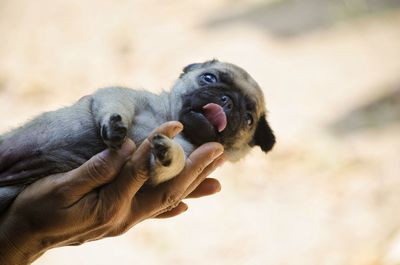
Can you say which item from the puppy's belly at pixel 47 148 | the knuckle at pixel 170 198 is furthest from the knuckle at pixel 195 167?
the puppy's belly at pixel 47 148

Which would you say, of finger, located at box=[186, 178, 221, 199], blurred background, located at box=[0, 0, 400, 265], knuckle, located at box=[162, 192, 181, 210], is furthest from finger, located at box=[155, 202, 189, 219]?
blurred background, located at box=[0, 0, 400, 265]

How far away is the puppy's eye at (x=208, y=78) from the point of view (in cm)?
371

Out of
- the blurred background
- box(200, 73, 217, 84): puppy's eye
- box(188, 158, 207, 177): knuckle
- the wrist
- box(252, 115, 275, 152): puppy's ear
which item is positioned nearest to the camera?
the wrist

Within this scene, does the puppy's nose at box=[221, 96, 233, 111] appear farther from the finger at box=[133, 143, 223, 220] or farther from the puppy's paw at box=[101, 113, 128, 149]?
the puppy's paw at box=[101, 113, 128, 149]

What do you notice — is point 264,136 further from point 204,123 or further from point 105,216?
point 105,216

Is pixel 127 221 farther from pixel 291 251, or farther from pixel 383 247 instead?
pixel 383 247

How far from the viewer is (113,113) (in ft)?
9.37

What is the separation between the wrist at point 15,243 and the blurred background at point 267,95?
277cm

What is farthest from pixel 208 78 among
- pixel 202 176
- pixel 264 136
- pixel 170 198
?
pixel 170 198

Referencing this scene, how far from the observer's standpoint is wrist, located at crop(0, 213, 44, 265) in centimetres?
289

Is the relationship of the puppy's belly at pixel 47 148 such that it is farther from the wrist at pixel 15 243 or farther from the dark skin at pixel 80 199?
the wrist at pixel 15 243

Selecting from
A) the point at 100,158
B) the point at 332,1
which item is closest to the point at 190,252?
the point at 100,158

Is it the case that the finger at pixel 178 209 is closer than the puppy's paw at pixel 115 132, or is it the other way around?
the puppy's paw at pixel 115 132

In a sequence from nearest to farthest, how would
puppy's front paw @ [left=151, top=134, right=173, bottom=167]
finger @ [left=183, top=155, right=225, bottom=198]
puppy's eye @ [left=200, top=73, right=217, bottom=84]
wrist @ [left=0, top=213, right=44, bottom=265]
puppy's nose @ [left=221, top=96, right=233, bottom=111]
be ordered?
puppy's front paw @ [left=151, top=134, right=173, bottom=167] → wrist @ [left=0, top=213, right=44, bottom=265] → finger @ [left=183, top=155, right=225, bottom=198] → puppy's nose @ [left=221, top=96, right=233, bottom=111] → puppy's eye @ [left=200, top=73, right=217, bottom=84]
